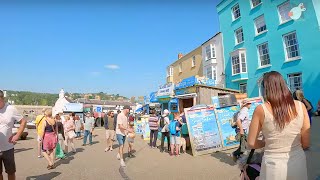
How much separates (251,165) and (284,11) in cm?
1975

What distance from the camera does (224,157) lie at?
8.83 m

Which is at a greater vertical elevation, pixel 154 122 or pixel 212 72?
pixel 212 72

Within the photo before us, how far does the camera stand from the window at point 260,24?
21.9 meters

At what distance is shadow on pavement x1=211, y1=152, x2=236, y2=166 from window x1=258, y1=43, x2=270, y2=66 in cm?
1437

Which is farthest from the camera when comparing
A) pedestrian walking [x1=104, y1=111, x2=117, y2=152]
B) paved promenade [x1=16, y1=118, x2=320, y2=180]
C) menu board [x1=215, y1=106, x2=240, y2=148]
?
pedestrian walking [x1=104, y1=111, x2=117, y2=152]

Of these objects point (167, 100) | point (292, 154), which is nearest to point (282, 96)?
point (292, 154)

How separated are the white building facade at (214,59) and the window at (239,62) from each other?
190 centimetres

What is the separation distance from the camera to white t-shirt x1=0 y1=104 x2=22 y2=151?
500cm

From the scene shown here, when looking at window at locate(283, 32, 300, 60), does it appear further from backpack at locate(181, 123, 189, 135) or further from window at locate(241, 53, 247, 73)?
backpack at locate(181, 123, 189, 135)

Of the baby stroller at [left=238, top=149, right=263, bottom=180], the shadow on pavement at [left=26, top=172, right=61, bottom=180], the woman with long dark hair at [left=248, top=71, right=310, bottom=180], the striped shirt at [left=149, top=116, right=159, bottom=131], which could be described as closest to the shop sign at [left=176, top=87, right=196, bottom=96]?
the striped shirt at [left=149, top=116, right=159, bottom=131]

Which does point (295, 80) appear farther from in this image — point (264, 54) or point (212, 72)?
point (212, 72)

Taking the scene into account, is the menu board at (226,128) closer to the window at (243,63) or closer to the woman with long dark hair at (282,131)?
the woman with long dark hair at (282,131)

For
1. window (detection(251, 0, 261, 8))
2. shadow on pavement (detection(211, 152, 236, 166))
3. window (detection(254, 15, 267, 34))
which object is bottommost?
Result: shadow on pavement (detection(211, 152, 236, 166))

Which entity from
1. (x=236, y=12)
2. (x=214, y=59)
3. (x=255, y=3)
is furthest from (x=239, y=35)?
(x=214, y=59)
